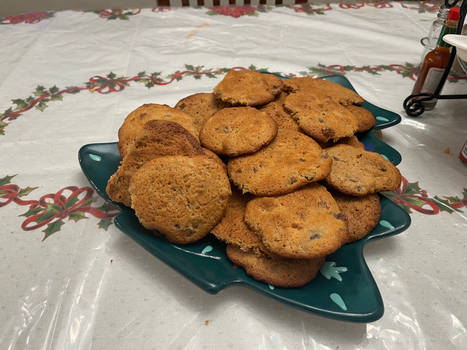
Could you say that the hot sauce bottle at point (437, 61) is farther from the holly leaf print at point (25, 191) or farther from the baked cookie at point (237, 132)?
the holly leaf print at point (25, 191)

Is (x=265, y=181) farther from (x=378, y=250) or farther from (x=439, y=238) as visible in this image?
(x=439, y=238)

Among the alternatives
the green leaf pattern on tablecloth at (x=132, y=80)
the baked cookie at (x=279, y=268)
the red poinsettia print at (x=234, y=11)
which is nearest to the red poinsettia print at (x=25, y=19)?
the green leaf pattern on tablecloth at (x=132, y=80)

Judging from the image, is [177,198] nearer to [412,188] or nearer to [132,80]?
[412,188]

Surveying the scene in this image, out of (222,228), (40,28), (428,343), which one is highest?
(40,28)

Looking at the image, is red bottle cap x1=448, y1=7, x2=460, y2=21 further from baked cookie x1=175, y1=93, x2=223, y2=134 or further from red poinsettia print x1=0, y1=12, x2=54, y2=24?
red poinsettia print x1=0, y1=12, x2=54, y2=24

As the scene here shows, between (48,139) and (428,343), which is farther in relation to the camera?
(48,139)

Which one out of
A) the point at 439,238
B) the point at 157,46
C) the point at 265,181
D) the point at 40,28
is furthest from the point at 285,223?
the point at 40,28

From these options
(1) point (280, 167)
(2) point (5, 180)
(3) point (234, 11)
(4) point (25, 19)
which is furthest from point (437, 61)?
(4) point (25, 19)

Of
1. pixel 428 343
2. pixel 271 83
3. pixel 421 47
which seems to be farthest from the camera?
pixel 421 47
